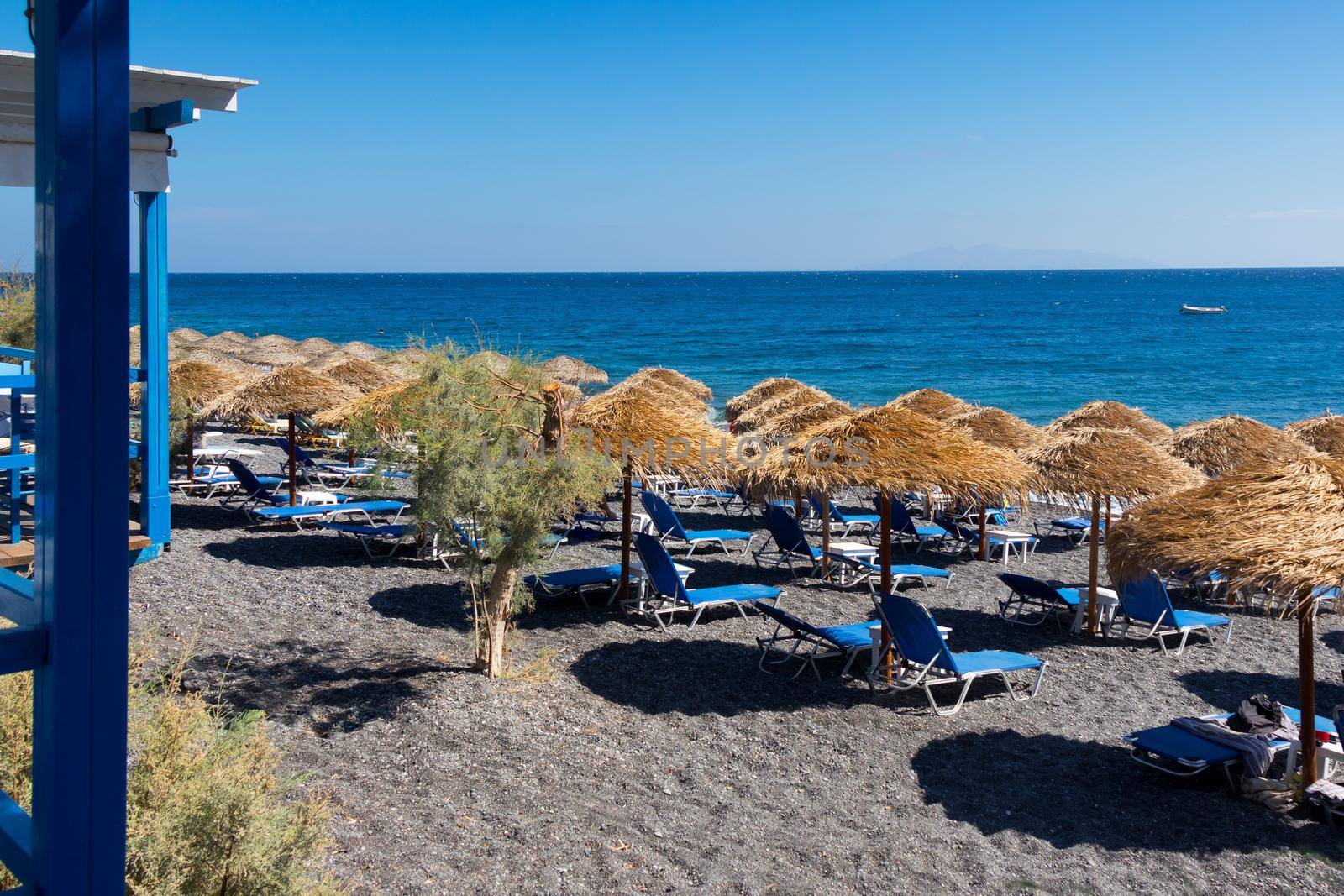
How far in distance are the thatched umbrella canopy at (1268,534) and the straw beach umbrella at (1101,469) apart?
227 centimetres

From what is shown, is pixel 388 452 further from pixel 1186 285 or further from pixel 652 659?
pixel 1186 285

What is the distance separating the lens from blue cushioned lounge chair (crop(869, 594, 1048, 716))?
672 cm

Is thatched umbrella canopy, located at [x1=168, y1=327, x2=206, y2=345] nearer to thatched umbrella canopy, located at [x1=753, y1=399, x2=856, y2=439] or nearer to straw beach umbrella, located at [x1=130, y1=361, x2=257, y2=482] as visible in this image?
straw beach umbrella, located at [x1=130, y1=361, x2=257, y2=482]

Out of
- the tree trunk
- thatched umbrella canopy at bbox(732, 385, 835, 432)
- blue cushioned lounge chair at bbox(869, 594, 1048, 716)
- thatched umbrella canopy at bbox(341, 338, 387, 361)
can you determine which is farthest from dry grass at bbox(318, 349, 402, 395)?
Result: blue cushioned lounge chair at bbox(869, 594, 1048, 716)

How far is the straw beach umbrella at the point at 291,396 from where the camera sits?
40.0ft

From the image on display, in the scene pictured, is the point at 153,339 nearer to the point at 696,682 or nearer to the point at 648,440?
the point at 696,682

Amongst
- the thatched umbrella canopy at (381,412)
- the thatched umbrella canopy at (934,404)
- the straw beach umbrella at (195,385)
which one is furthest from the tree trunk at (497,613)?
the straw beach umbrella at (195,385)

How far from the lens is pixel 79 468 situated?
5.10ft

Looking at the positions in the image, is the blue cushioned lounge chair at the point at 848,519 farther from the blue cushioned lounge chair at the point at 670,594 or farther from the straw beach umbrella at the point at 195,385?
the straw beach umbrella at the point at 195,385

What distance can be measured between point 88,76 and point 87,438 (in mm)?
548

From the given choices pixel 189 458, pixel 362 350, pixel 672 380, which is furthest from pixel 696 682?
pixel 362 350

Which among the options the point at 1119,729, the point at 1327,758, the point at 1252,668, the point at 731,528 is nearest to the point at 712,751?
the point at 1119,729

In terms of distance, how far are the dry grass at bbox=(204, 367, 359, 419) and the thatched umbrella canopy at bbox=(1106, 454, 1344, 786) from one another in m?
9.02

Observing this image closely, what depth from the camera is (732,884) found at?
4.50 metres
